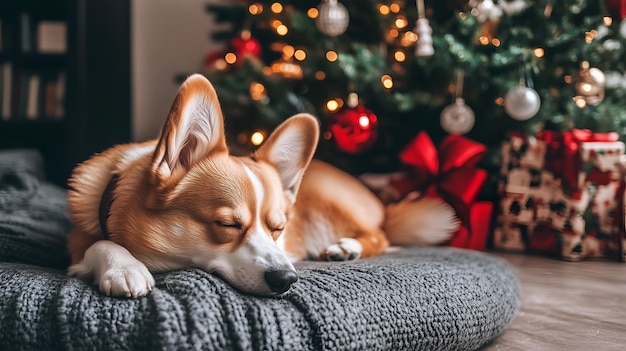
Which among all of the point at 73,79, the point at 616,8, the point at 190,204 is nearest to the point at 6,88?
the point at 73,79

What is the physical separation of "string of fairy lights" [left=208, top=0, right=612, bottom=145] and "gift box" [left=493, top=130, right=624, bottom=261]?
17 centimetres

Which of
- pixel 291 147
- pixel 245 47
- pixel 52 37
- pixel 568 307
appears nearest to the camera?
pixel 291 147

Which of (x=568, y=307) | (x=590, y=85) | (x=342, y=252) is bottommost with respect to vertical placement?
(x=568, y=307)

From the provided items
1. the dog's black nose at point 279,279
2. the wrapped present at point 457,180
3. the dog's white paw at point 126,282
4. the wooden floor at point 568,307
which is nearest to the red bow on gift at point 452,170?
the wrapped present at point 457,180

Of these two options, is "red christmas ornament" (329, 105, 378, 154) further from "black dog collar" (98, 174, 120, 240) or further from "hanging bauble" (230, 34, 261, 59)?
"black dog collar" (98, 174, 120, 240)

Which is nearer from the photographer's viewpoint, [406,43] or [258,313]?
[258,313]

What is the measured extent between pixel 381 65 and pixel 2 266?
148cm

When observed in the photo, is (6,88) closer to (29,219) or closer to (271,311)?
(29,219)

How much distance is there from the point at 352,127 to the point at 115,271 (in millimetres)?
1264

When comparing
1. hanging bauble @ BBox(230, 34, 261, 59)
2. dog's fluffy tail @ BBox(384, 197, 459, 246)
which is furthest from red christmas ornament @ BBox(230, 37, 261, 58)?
dog's fluffy tail @ BBox(384, 197, 459, 246)

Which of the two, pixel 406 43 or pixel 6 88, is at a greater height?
pixel 406 43

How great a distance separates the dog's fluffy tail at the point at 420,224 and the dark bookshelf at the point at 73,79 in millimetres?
1863

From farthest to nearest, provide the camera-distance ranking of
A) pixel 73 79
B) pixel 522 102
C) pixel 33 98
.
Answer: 1. pixel 33 98
2. pixel 73 79
3. pixel 522 102

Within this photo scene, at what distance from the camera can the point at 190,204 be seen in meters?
1.11
